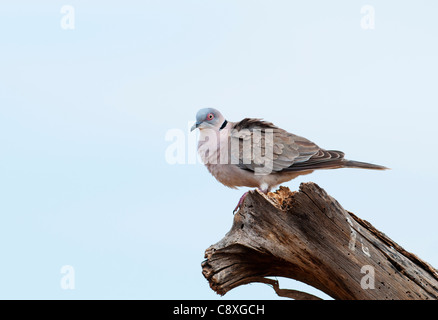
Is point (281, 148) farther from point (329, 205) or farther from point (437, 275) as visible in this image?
point (437, 275)

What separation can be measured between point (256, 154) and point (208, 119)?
2.12ft

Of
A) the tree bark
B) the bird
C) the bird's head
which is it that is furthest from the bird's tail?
the bird's head

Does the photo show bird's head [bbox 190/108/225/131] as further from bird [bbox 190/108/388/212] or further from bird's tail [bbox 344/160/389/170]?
bird's tail [bbox 344/160/389/170]

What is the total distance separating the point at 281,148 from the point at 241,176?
50 centimetres

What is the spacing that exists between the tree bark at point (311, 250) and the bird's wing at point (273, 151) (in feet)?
2.83

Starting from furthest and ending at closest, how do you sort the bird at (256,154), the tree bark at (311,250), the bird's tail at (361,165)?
the bird's tail at (361,165) < the bird at (256,154) < the tree bark at (311,250)

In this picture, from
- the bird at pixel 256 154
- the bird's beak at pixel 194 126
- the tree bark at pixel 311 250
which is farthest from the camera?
the bird's beak at pixel 194 126

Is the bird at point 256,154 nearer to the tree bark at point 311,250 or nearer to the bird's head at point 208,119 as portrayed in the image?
the bird's head at point 208,119

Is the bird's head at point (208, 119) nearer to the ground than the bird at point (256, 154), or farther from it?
farther from it

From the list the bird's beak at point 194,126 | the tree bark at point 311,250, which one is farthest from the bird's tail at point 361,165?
the bird's beak at point 194,126

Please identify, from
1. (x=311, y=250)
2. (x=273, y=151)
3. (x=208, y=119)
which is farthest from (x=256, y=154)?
(x=311, y=250)

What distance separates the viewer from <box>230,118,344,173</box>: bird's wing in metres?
5.37

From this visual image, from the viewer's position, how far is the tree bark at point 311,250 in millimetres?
4383
